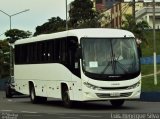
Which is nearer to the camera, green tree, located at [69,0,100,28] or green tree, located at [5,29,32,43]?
green tree, located at [5,29,32,43]

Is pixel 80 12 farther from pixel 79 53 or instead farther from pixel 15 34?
pixel 79 53

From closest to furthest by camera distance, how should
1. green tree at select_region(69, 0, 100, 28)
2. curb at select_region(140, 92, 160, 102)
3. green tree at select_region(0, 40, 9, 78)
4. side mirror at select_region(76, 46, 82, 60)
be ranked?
side mirror at select_region(76, 46, 82, 60), curb at select_region(140, 92, 160, 102), green tree at select_region(0, 40, 9, 78), green tree at select_region(69, 0, 100, 28)

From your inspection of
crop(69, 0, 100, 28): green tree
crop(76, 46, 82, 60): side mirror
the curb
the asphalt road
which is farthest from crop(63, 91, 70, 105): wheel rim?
crop(69, 0, 100, 28): green tree

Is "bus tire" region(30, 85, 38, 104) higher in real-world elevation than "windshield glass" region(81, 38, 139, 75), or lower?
lower

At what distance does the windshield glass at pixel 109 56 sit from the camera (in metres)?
24.3

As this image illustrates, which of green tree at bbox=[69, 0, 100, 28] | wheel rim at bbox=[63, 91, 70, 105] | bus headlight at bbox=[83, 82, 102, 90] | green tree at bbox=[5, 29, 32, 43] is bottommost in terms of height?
wheel rim at bbox=[63, 91, 70, 105]

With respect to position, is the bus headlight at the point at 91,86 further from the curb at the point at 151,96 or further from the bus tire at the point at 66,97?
the curb at the point at 151,96

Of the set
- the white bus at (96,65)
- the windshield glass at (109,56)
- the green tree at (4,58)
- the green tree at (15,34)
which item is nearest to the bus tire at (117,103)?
the white bus at (96,65)

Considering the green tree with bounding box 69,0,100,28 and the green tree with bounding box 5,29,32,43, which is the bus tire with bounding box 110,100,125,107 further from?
the green tree with bounding box 5,29,32,43

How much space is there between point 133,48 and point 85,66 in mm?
2269

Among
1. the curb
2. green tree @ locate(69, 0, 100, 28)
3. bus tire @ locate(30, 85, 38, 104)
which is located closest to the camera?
the curb

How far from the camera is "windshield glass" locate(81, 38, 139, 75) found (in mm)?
24297

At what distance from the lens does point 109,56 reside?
80.4 ft

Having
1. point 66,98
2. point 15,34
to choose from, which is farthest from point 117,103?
point 15,34
